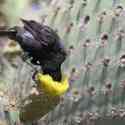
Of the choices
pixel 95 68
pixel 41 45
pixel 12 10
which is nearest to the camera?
pixel 41 45

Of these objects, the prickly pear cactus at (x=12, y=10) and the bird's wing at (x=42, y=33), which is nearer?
the bird's wing at (x=42, y=33)

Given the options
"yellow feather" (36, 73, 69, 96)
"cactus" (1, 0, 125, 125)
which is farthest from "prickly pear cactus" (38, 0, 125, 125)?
"yellow feather" (36, 73, 69, 96)

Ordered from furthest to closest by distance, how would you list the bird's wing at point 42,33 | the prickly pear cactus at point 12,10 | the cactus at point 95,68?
the prickly pear cactus at point 12,10
the cactus at point 95,68
the bird's wing at point 42,33

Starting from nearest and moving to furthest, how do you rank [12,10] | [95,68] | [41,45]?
[41,45] → [95,68] → [12,10]

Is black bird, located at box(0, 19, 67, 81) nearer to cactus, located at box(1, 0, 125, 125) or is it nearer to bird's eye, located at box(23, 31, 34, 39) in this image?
bird's eye, located at box(23, 31, 34, 39)

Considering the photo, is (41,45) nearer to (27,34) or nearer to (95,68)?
(27,34)

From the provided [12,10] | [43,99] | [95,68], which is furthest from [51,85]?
[12,10]

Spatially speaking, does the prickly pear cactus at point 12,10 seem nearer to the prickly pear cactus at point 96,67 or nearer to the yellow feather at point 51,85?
the prickly pear cactus at point 96,67

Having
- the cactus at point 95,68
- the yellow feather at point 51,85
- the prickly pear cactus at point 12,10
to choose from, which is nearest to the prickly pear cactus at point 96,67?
the cactus at point 95,68

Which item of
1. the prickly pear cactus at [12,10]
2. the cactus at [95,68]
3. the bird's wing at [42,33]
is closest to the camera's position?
the bird's wing at [42,33]
